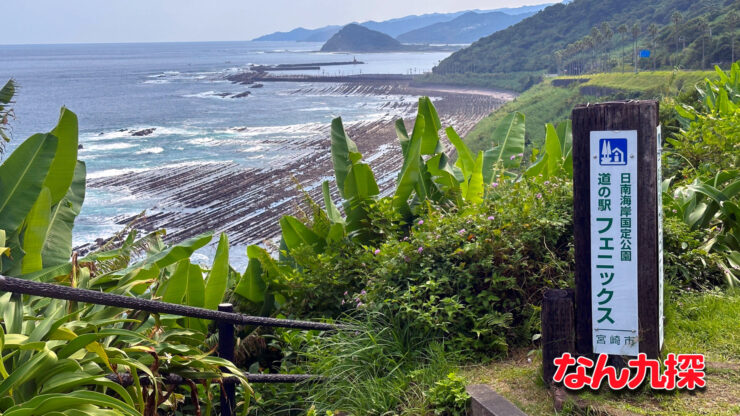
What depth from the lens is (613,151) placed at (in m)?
2.79

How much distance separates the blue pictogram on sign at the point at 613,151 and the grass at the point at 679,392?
37.3 inches

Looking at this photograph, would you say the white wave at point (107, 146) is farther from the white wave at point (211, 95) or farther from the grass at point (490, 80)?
the grass at point (490, 80)

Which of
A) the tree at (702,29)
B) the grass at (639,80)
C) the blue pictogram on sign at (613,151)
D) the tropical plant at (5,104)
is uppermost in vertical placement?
the tree at (702,29)

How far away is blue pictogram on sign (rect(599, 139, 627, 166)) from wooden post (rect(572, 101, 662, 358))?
0.03m

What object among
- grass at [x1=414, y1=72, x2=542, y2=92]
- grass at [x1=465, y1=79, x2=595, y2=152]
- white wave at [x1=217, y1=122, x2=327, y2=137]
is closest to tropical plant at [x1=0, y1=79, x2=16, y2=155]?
grass at [x1=465, y1=79, x2=595, y2=152]

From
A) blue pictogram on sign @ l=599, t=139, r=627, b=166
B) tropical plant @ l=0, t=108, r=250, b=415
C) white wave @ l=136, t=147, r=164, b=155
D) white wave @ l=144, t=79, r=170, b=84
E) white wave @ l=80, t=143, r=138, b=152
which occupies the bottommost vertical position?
white wave @ l=136, t=147, r=164, b=155

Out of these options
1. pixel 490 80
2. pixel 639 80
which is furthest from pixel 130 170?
pixel 490 80

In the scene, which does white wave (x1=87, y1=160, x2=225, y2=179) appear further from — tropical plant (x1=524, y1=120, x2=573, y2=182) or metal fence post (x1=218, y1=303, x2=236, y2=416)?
metal fence post (x1=218, y1=303, x2=236, y2=416)

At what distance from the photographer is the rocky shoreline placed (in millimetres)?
28219

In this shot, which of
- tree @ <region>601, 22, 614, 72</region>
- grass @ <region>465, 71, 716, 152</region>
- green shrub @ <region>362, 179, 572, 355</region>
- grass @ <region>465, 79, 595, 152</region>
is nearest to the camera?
green shrub @ <region>362, 179, 572, 355</region>

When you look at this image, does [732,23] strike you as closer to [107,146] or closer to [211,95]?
[107,146]

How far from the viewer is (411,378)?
313cm

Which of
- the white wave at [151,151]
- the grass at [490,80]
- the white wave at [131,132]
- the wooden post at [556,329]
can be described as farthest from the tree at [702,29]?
the wooden post at [556,329]

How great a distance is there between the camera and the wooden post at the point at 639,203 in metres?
2.76
